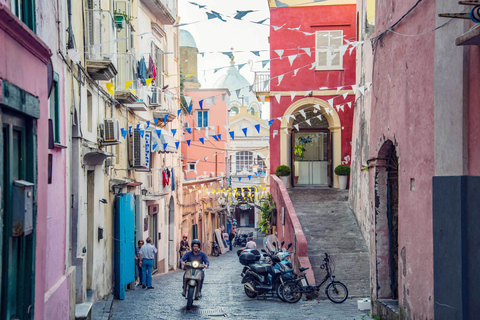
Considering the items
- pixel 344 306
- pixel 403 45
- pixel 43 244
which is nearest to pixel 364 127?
pixel 344 306

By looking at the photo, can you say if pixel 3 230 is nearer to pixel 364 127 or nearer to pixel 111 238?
pixel 111 238

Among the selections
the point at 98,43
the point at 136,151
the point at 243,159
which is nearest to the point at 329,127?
the point at 136,151

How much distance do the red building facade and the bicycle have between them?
34.8 feet

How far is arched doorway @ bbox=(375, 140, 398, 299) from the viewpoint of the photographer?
10.0 meters

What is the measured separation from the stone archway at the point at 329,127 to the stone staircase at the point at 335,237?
87.8 inches

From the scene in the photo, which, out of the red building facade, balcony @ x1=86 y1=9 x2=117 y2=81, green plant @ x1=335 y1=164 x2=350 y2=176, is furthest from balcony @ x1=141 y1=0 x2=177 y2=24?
green plant @ x1=335 y1=164 x2=350 y2=176

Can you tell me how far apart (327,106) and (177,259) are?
26.9ft

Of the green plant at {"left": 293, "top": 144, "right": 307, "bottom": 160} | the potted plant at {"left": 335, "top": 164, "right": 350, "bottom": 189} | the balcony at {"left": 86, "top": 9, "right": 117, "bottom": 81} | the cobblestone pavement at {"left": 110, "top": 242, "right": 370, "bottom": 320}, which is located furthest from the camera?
the green plant at {"left": 293, "top": 144, "right": 307, "bottom": 160}

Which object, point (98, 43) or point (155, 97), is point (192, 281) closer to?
point (98, 43)

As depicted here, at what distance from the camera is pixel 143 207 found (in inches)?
708

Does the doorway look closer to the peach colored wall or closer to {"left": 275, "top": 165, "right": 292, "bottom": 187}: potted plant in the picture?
{"left": 275, "top": 165, "right": 292, "bottom": 187}: potted plant

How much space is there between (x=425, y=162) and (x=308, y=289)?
614 centimetres

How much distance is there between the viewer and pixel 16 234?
16.9 feet

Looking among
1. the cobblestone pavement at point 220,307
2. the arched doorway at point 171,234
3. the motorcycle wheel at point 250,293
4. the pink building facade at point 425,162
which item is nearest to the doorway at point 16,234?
the pink building facade at point 425,162
